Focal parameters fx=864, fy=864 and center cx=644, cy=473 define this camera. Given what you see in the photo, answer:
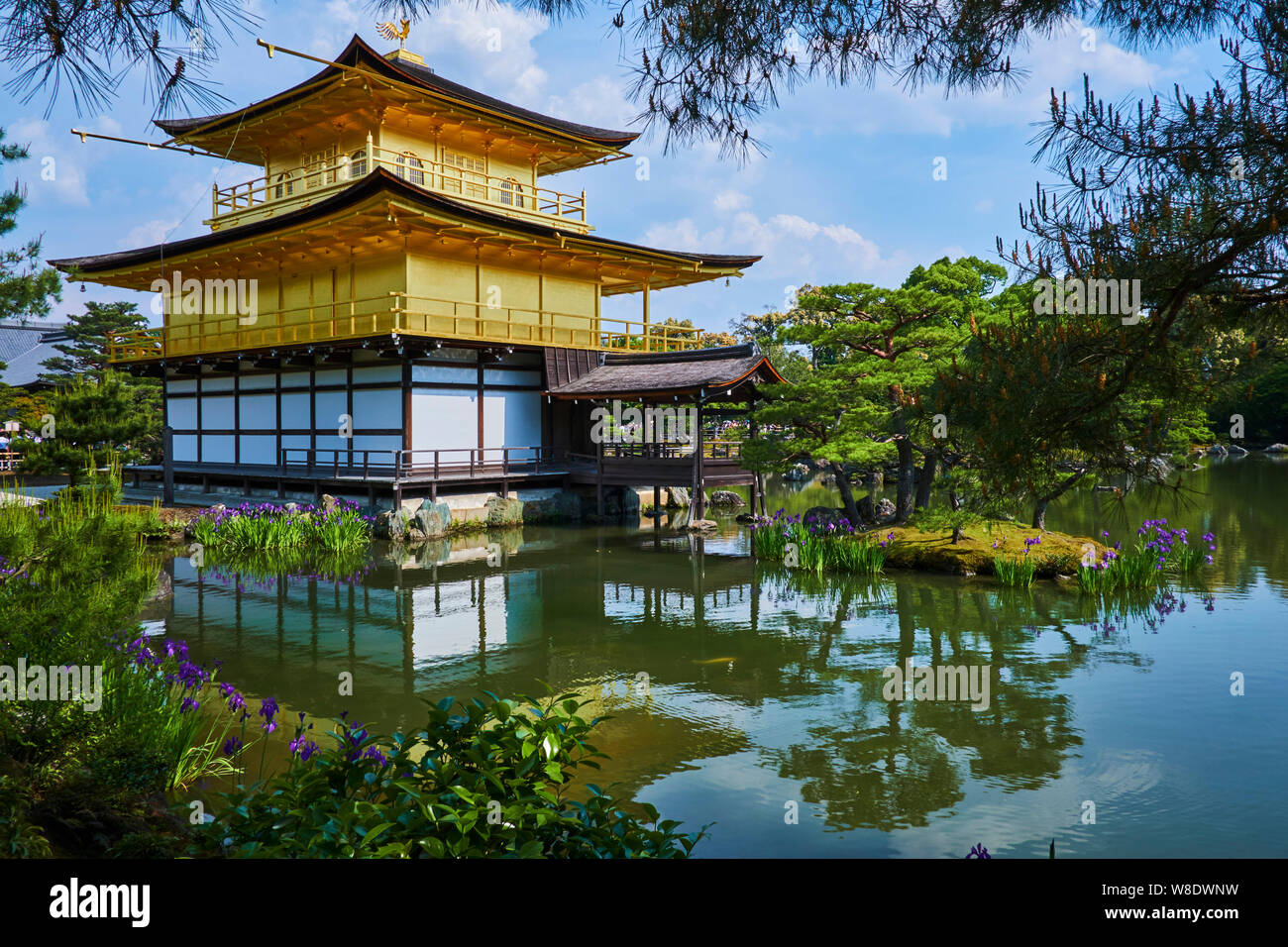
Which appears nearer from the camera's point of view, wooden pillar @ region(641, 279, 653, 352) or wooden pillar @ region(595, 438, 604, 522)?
wooden pillar @ region(595, 438, 604, 522)

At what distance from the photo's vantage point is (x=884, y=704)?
727 centimetres

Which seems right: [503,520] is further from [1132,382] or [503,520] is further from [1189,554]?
[1132,382]

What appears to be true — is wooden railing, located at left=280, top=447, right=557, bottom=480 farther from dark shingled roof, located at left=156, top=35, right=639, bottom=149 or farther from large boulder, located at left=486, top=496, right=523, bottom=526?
dark shingled roof, located at left=156, top=35, right=639, bottom=149

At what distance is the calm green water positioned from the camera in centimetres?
513

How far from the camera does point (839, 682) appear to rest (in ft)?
26.1

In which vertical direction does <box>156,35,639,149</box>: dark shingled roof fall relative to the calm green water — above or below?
above

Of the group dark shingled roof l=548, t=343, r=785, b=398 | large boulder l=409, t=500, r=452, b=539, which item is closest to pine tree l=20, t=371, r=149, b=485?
large boulder l=409, t=500, r=452, b=539

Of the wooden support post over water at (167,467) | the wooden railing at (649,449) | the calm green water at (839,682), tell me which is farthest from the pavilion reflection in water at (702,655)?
the wooden support post over water at (167,467)

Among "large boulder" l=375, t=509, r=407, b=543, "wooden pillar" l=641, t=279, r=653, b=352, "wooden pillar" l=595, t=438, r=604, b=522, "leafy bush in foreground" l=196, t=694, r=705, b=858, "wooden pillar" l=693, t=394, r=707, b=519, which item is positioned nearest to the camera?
"leafy bush in foreground" l=196, t=694, r=705, b=858

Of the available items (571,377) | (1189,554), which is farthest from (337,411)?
(1189,554)

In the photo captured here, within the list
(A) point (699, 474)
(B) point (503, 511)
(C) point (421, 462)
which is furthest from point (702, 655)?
(C) point (421, 462)

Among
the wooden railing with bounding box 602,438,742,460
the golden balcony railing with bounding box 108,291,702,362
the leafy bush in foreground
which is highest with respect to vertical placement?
the golden balcony railing with bounding box 108,291,702,362

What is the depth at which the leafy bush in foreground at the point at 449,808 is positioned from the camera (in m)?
3.16

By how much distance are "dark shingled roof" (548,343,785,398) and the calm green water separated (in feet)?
16.4
